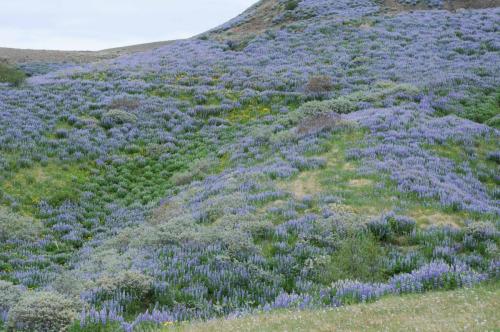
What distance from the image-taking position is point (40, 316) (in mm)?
7422

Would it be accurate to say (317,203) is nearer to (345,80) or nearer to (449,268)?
(449,268)

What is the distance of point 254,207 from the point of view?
45.7 ft

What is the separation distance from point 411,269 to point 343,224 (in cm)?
215

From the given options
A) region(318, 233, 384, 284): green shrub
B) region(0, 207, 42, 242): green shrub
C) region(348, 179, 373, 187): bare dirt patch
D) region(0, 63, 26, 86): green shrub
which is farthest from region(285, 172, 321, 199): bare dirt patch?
region(0, 63, 26, 86): green shrub

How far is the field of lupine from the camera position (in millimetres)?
9312

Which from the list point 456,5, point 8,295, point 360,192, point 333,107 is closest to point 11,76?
point 333,107

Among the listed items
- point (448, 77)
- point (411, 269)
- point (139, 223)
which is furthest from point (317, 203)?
point (448, 77)

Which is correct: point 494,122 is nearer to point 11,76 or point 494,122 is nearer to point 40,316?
point 40,316

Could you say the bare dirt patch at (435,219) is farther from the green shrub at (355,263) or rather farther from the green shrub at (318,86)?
the green shrub at (318,86)

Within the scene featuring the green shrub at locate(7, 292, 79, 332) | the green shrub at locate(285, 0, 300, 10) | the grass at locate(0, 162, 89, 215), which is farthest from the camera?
the green shrub at locate(285, 0, 300, 10)

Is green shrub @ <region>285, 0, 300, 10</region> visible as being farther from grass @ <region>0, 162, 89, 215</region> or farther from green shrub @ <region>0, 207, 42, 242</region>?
green shrub @ <region>0, 207, 42, 242</region>

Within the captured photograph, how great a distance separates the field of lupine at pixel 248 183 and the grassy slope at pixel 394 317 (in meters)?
0.79

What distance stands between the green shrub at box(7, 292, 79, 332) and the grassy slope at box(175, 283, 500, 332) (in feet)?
6.46

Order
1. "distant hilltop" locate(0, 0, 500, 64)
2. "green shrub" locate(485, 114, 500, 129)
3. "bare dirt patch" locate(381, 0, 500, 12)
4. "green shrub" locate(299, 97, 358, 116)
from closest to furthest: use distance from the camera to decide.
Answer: "green shrub" locate(485, 114, 500, 129) → "green shrub" locate(299, 97, 358, 116) → "bare dirt patch" locate(381, 0, 500, 12) → "distant hilltop" locate(0, 0, 500, 64)
